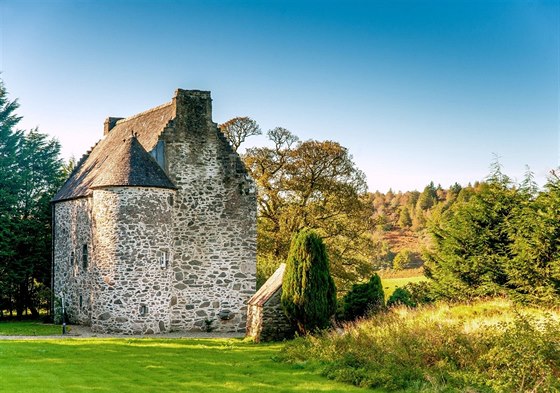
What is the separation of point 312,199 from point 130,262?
14.6 metres

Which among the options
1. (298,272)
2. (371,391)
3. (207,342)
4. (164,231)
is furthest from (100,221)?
(371,391)

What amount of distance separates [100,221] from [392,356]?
14.6 metres

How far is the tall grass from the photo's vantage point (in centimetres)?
1317

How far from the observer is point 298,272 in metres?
21.8

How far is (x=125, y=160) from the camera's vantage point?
84.6ft

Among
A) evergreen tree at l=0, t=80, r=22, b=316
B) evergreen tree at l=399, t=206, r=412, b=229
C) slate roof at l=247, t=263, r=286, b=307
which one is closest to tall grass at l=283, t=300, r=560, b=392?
slate roof at l=247, t=263, r=286, b=307

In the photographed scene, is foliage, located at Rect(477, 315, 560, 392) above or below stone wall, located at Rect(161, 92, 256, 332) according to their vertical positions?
below

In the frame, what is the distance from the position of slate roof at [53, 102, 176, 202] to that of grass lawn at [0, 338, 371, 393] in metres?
6.78

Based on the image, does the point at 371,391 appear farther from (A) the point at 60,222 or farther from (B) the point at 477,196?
(A) the point at 60,222

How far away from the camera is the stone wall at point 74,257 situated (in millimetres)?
28625

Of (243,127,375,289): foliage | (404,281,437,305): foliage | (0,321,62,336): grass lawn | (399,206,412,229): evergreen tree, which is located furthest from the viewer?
(399,206,412,229): evergreen tree

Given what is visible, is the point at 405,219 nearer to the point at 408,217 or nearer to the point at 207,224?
the point at 408,217

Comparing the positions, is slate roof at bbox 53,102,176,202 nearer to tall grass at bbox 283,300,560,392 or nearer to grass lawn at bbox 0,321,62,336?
grass lawn at bbox 0,321,62,336

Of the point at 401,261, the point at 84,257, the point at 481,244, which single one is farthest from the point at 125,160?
the point at 401,261
